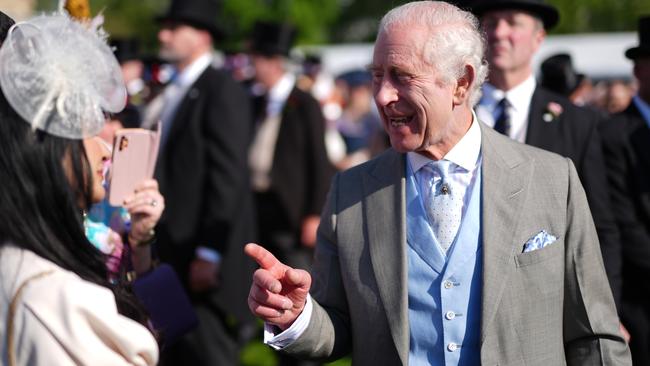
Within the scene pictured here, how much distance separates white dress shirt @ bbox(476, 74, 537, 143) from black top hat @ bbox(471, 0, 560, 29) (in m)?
0.39

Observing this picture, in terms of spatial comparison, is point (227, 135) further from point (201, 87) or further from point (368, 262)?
point (368, 262)

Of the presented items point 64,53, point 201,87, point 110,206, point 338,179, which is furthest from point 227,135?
point 64,53

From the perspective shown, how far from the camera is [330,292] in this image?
11.7ft

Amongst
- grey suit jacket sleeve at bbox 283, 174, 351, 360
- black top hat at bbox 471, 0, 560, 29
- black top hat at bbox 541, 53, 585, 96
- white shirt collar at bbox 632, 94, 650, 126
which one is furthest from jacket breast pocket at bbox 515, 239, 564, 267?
black top hat at bbox 541, 53, 585, 96

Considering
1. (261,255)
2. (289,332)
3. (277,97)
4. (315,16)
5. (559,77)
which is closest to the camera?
(261,255)

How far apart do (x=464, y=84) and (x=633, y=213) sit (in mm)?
1907

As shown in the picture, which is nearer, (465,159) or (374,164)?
(465,159)

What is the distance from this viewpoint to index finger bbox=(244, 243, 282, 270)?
3.12 m

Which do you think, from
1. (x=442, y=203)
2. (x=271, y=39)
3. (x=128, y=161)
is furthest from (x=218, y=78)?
(x=442, y=203)

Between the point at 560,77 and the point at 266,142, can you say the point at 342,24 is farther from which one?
the point at 560,77

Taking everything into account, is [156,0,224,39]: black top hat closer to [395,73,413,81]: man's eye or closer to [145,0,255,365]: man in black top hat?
[145,0,255,365]: man in black top hat

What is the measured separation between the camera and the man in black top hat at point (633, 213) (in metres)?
5.04

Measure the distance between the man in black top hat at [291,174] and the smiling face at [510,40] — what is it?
3574 millimetres

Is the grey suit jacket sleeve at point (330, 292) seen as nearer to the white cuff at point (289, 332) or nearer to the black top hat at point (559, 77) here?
the white cuff at point (289, 332)
